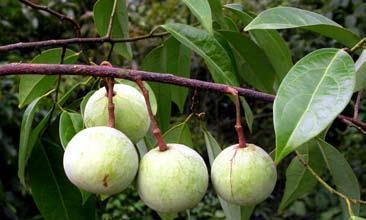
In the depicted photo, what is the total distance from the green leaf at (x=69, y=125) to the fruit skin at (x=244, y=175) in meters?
0.27

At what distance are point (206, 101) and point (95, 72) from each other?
361 centimetres

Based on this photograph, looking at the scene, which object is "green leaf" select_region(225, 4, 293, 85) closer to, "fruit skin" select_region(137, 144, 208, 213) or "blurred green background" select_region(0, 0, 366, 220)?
"fruit skin" select_region(137, 144, 208, 213)

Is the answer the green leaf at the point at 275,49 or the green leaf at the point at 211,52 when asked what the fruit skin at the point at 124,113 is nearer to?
the green leaf at the point at 211,52

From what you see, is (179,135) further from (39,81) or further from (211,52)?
(39,81)

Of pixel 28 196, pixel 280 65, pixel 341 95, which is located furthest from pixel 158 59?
pixel 28 196

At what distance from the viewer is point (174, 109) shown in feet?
13.8

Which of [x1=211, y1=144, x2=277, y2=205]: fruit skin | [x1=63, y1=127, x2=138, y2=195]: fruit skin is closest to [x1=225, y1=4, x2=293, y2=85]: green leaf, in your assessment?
[x1=211, y1=144, x2=277, y2=205]: fruit skin

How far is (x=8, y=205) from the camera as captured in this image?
8.61 feet

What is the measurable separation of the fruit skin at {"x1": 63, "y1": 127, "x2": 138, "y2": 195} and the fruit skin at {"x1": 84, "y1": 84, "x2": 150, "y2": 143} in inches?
3.3

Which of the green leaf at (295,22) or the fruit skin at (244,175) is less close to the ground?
the green leaf at (295,22)

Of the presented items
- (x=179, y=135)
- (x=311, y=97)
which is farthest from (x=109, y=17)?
(x=311, y=97)

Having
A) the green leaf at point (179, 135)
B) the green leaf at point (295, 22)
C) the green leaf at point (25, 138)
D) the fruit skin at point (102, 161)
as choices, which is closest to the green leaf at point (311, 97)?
the green leaf at point (295, 22)

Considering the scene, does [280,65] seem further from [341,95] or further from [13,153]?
[13,153]

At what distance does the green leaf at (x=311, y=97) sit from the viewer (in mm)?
555
